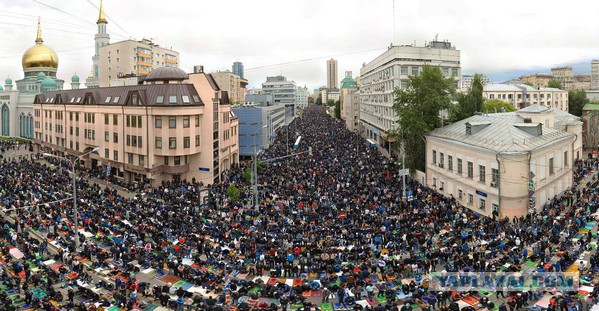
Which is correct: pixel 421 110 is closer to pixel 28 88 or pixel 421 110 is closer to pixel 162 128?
pixel 162 128

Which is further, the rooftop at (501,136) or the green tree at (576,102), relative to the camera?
the green tree at (576,102)

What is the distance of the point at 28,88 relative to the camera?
92.7 m

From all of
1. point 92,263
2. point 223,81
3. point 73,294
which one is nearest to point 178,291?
point 73,294

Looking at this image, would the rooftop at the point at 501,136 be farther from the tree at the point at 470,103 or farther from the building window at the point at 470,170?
the tree at the point at 470,103

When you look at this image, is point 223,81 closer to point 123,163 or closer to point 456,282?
point 123,163

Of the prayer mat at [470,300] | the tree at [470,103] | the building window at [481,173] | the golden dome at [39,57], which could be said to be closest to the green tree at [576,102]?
the tree at [470,103]

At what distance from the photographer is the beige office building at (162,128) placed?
44594mm

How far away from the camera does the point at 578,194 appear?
34375mm

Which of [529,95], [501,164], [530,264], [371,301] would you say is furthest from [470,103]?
[529,95]

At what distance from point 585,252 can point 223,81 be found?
5630 inches

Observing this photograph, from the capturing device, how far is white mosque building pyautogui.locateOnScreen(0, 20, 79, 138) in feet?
297

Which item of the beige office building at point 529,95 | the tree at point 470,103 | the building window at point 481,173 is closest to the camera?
the building window at point 481,173

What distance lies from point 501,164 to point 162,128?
30.9 metres

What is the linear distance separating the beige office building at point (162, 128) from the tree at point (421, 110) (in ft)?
66.8
